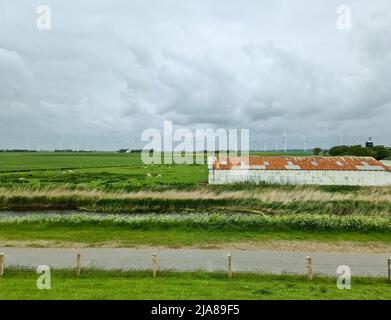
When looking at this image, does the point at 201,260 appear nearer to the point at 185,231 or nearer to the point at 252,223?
the point at 185,231

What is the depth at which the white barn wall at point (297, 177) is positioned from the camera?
5284 cm

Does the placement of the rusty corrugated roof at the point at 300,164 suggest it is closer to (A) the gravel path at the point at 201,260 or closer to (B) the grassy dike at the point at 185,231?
(B) the grassy dike at the point at 185,231

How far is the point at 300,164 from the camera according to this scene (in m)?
55.2

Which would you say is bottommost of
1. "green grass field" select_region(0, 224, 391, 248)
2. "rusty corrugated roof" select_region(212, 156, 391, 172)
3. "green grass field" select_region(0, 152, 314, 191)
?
"green grass field" select_region(0, 224, 391, 248)

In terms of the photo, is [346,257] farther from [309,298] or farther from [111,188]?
[111,188]

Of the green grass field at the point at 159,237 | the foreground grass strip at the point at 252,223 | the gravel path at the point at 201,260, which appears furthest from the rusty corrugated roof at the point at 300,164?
the gravel path at the point at 201,260

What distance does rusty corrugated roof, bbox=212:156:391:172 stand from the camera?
2108 inches

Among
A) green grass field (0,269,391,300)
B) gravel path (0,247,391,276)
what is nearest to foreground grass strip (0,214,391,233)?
gravel path (0,247,391,276)

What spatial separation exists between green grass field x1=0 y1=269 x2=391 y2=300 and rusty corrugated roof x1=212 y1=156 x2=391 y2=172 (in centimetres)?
3923

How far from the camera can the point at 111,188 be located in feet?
156

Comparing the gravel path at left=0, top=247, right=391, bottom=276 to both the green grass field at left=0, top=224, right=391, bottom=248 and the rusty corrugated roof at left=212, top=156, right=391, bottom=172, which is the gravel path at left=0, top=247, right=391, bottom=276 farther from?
the rusty corrugated roof at left=212, top=156, right=391, bottom=172

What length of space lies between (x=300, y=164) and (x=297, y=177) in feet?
9.99
